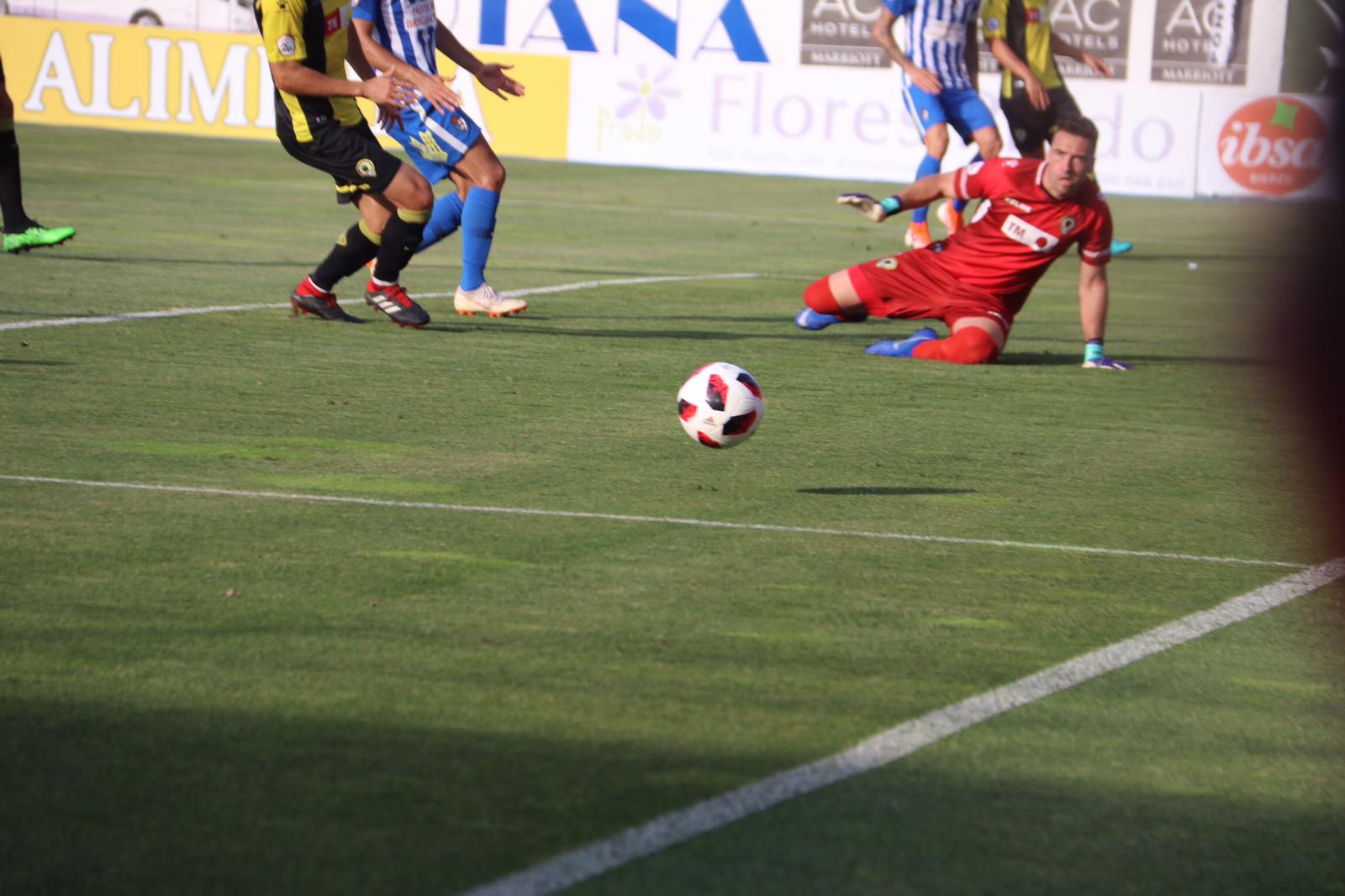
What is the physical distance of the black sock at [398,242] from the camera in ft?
30.1

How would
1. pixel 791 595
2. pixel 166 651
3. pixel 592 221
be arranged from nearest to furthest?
pixel 166 651
pixel 791 595
pixel 592 221

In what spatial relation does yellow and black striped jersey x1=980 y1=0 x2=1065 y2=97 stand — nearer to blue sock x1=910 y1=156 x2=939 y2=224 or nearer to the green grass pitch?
blue sock x1=910 y1=156 x2=939 y2=224

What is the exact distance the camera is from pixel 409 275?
39.5 ft

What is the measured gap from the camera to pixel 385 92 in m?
8.69

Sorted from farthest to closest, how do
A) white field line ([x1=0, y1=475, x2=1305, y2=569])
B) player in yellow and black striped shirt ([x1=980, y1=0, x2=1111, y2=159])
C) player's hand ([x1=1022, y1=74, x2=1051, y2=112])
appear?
player in yellow and black striped shirt ([x1=980, y1=0, x2=1111, y2=159]) < player's hand ([x1=1022, y1=74, x2=1051, y2=112]) < white field line ([x1=0, y1=475, x2=1305, y2=569])

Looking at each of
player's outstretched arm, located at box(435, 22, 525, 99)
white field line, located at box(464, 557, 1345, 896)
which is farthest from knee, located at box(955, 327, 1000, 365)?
white field line, located at box(464, 557, 1345, 896)

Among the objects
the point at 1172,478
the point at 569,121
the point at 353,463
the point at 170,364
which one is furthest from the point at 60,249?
the point at 569,121

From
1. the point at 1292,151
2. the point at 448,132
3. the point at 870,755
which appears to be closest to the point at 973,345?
the point at 448,132

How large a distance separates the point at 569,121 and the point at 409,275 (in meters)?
15.6

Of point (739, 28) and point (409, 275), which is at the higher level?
point (739, 28)

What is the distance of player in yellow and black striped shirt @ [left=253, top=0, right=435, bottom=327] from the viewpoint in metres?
8.91

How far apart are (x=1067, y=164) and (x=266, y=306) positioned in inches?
165

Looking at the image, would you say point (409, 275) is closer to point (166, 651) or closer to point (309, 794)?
point (166, 651)

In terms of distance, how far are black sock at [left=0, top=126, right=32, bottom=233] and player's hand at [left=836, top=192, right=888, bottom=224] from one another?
15.5 feet
